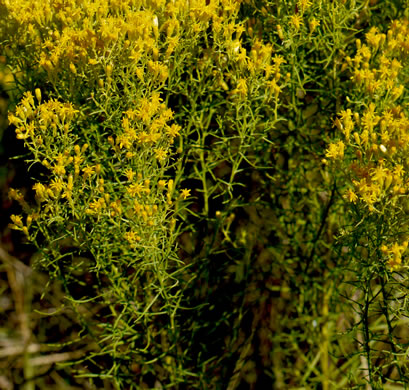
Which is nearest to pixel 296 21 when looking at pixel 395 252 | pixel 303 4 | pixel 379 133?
pixel 303 4

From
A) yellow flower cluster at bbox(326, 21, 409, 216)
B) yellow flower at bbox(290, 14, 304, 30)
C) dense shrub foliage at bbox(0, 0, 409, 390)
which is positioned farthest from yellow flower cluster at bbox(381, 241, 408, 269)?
yellow flower at bbox(290, 14, 304, 30)

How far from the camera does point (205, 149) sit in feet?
6.14

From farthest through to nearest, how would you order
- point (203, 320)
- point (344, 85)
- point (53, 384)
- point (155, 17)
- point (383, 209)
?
point (53, 384) → point (203, 320) → point (344, 85) → point (155, 17) → point (383, 209)

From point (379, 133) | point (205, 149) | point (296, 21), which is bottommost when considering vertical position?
point (205, 149)

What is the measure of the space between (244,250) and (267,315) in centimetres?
43

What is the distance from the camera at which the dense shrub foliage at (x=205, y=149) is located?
1549 mm

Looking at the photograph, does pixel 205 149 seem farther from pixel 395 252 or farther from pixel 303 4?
pixel 395 252

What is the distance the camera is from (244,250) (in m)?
2.21

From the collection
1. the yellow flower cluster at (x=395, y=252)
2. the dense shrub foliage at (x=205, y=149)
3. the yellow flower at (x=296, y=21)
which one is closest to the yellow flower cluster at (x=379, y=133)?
the dense shrub foliage at (x=205, y=149)

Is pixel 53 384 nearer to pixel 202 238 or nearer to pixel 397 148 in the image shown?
pixel 202 238

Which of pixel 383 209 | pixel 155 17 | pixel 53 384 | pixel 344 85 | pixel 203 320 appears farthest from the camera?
pixel 53 384

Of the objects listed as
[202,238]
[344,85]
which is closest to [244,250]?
[202,238]

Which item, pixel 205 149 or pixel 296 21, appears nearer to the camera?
pixel 296 21

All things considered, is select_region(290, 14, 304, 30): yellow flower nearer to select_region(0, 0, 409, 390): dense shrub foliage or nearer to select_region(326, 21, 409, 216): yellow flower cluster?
select_region(0, 0, 409, 390): dense shrub foliage
